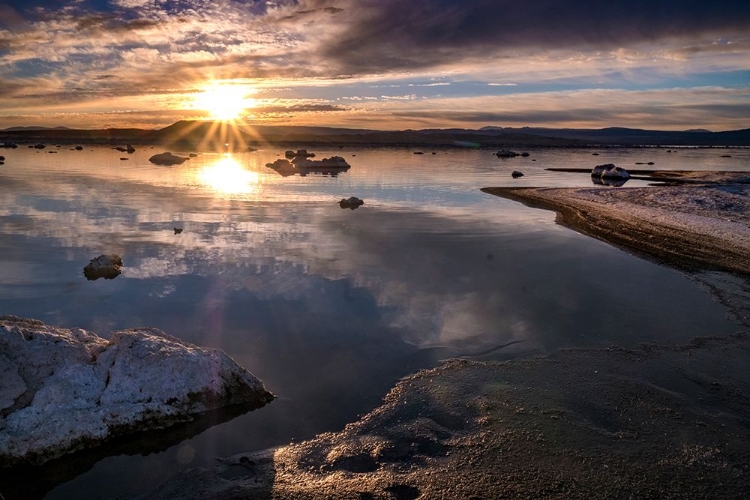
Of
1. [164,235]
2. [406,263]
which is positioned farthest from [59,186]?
[406,263]

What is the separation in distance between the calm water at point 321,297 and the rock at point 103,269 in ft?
0.92

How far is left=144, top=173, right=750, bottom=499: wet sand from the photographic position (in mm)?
4445

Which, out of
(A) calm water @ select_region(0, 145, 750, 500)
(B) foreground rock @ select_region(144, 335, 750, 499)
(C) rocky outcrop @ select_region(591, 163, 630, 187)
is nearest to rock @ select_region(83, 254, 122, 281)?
(A) calm water @ select_region(0, 145, 750, 500)

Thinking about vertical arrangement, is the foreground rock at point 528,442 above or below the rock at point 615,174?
below

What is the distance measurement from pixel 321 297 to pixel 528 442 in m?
5.24

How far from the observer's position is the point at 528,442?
200 inches

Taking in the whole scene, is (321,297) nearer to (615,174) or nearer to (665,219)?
(665,219)

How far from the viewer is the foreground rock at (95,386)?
4969 millimetres

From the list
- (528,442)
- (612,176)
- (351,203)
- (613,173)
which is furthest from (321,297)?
(613,173)

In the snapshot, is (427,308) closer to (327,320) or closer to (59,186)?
(327,320)

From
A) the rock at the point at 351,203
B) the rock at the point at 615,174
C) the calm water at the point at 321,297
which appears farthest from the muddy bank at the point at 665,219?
the rock at the point at 615,174

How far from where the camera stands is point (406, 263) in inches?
480

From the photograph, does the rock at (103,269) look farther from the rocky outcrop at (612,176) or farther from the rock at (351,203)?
the rocky outcrop at (612,176)

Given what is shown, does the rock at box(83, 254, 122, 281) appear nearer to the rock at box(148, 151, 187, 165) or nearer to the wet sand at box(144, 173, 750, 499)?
the wet sand at box(144, 173, 750, 499)
